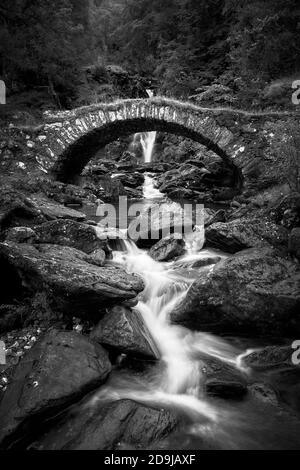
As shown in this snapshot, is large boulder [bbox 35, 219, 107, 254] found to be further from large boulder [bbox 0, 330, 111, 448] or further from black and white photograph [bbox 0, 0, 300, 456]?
large boulder [bbox 0, 330, 111, 448]

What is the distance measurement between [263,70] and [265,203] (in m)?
6.70

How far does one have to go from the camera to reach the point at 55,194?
8750 mm

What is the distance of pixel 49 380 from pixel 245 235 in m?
4.02

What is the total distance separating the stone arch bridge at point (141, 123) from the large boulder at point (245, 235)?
324 centimetres

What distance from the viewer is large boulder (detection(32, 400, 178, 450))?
2670 millimetres

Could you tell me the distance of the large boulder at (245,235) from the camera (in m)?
5.57

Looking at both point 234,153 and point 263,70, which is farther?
point 263,70

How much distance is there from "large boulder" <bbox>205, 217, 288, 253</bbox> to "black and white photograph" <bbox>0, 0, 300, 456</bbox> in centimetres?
4

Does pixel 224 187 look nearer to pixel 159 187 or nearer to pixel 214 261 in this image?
pixel 159 187

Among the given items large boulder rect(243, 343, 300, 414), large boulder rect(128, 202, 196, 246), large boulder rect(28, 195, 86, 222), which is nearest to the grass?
large boulder rect(128, 202, 196, 246)

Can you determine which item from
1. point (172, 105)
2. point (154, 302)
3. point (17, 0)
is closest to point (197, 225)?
point (154, 302)

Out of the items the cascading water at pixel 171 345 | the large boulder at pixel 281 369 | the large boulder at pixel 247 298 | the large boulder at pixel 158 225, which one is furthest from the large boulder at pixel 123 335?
the large boulder at pixel 158 225

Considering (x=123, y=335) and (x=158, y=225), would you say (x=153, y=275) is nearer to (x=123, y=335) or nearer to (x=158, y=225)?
(x=158, y=225)

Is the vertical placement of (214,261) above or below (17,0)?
below
